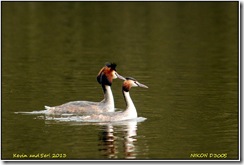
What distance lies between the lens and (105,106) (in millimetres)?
19797

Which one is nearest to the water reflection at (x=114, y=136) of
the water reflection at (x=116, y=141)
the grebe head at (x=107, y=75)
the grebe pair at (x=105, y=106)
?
the water reflection at (x=116, y=141)

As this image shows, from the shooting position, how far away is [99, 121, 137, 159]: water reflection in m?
15.6

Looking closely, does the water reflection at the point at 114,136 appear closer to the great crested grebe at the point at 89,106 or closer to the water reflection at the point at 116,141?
the water reflection at the point at 116,141

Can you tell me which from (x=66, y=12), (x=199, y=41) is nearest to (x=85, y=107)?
(x=199, y=41)

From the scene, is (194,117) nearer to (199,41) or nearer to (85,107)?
(85,107)

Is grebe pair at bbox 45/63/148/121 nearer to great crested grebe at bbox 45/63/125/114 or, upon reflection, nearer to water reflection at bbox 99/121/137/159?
great crested grebe at bbox 45/63/125/114

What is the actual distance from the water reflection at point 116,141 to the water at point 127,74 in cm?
2

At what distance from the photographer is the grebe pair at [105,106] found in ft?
60.6

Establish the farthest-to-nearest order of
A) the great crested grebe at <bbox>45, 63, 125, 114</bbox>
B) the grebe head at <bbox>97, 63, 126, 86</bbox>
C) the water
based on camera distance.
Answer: the grebe head at <bbox>97, 63, 126, 86</bbox> < the great crested grebe at <bbox>45, 63, 125, 114</bbox> < the water

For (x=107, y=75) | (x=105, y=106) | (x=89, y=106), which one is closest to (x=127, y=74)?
(x=107, y=75)

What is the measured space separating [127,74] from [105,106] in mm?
5526

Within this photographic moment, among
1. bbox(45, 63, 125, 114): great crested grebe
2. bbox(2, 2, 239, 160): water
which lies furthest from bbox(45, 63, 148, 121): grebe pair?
bbox(2, 2, 239, 160): water

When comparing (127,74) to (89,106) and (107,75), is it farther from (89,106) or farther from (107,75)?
(89,106)

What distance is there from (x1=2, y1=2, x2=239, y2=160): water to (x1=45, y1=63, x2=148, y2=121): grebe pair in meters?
0.35
